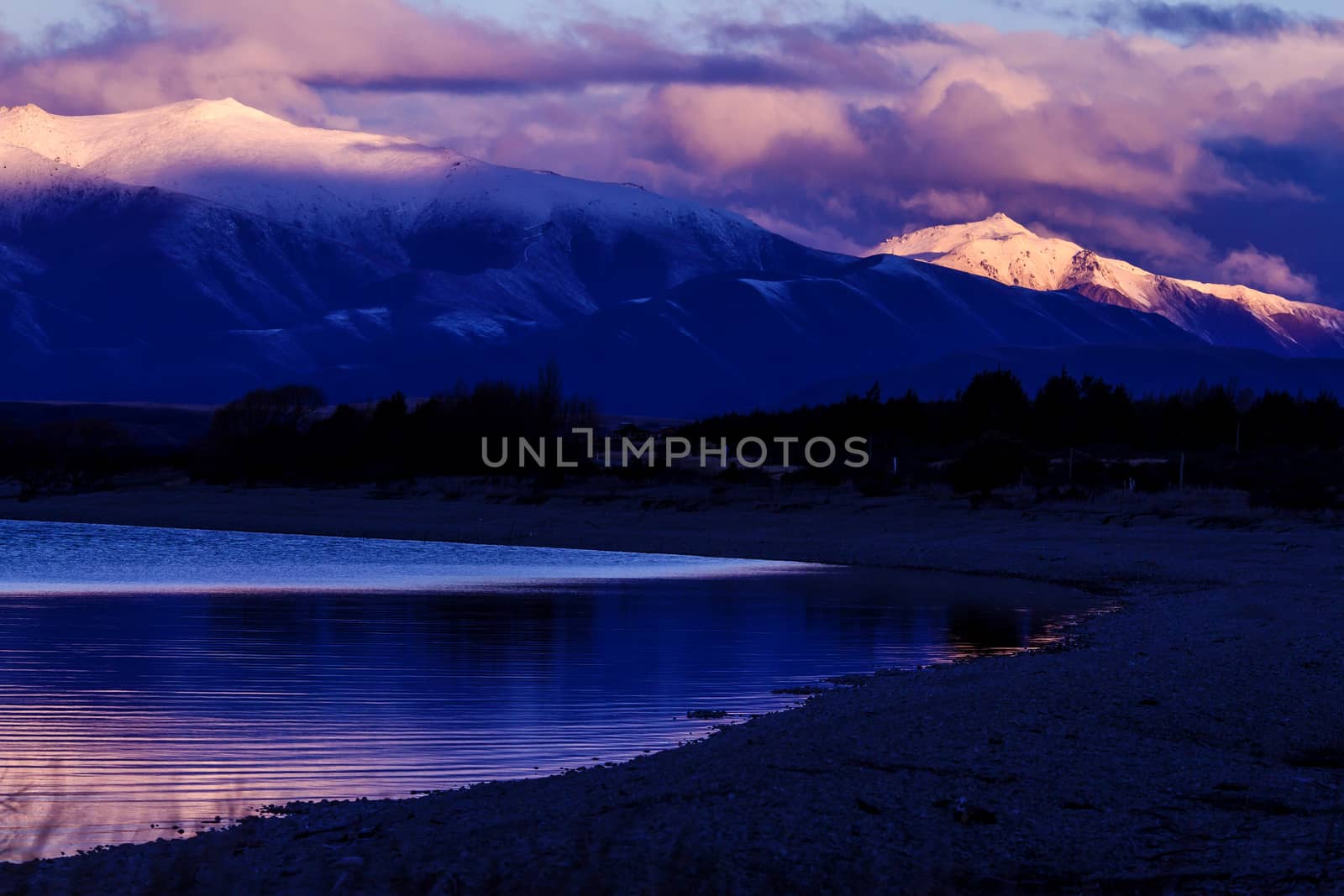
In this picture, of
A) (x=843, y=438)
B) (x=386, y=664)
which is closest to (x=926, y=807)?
(x=386, y=664)

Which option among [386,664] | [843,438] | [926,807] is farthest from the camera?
[843,438]

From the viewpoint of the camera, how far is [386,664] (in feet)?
63.3

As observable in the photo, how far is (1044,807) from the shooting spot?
10062 mm

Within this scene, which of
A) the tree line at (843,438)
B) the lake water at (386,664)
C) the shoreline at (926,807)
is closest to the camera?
the shoreline at (926,807)

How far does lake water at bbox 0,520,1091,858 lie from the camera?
12.2 meters

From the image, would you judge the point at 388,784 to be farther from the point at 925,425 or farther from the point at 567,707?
the point at 925,425

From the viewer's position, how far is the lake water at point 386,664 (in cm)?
1222

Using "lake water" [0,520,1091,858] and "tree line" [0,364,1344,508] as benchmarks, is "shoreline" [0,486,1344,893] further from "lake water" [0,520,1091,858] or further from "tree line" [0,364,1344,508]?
"tree line" [0,364,1344,508]

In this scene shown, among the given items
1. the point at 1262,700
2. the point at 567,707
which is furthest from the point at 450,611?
the point at 1262,700

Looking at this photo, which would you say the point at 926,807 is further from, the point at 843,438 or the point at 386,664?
the point at 843,438

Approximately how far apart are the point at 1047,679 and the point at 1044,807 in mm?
5674

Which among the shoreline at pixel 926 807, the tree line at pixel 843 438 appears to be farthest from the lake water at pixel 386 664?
the tree line at pixel 843 438

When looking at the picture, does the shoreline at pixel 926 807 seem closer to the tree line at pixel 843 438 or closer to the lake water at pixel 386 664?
the lake water at pixel 386 664

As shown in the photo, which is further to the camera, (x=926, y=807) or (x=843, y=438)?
(x=843, y=438)
